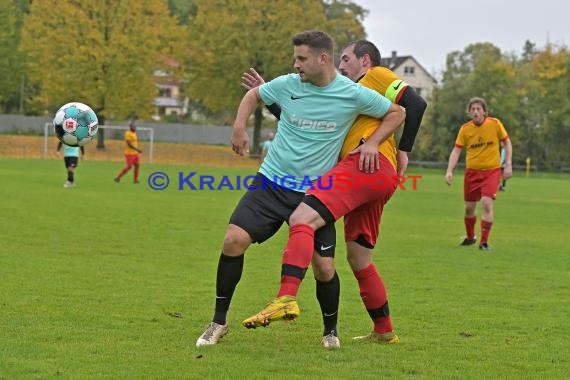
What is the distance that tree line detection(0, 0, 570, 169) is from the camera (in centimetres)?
5566

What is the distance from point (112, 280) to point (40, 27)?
165 ft

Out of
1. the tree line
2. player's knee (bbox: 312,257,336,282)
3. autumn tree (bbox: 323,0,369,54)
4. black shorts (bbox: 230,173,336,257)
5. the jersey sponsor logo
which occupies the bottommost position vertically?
player's knee (bbox: 312,257,336,282)

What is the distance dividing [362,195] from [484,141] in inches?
322

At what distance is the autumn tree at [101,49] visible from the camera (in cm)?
5531

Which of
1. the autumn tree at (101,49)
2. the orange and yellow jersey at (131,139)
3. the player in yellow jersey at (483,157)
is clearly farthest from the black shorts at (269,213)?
the autumn tree at (101,49)

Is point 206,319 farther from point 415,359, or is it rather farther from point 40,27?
point 40,27

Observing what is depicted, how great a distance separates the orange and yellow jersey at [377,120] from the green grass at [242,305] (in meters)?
1.33

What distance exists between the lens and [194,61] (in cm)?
5891

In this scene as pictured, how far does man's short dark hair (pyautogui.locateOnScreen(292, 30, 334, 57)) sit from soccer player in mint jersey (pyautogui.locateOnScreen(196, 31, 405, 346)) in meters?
0.02

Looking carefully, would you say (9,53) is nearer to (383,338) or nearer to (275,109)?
(275,109)

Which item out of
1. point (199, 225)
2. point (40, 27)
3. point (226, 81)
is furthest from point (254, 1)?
point (199, 225)

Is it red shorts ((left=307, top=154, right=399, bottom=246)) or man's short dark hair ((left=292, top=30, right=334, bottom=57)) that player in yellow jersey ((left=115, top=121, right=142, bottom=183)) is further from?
man's short dark hair ((left=292, top=30, right=334, bottom=57))

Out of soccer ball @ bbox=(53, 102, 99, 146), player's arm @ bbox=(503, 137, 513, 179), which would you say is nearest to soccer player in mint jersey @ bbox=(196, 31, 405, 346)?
soccer ball @ bbox=(53, 102, 99, 146)

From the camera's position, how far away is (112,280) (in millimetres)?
9617
